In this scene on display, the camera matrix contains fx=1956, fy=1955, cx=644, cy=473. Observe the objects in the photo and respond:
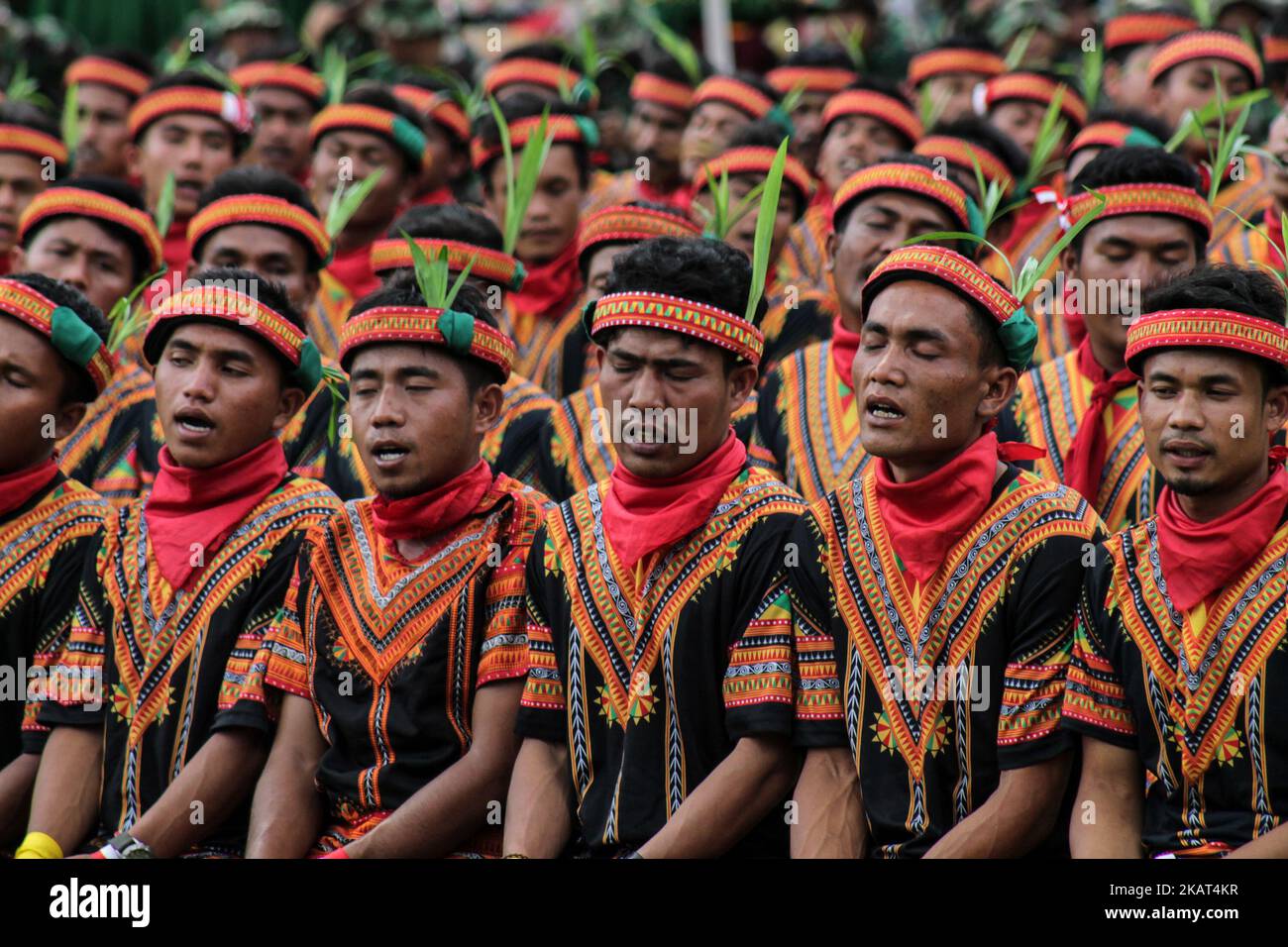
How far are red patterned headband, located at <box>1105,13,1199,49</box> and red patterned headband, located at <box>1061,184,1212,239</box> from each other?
375 cm

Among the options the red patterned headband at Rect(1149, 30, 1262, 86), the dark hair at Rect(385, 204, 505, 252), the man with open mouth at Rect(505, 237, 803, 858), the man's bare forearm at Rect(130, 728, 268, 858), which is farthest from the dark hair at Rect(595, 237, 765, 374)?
the red patterned headband at Rect(1149, 30, 1262, 86)

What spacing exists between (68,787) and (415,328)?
1.54 m

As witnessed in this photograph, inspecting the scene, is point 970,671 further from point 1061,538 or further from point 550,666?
point 550,666

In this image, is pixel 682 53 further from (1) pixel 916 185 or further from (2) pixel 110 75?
(1) pixel 916 185

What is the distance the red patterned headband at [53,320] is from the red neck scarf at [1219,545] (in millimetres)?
3053

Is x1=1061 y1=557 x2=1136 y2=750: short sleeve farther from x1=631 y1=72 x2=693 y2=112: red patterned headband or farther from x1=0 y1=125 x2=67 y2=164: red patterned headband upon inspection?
x1=631 y1=72 x2=693 y2=112: red patterned headband

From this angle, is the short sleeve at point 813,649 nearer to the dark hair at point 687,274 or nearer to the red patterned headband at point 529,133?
the dark hair at point 687,274

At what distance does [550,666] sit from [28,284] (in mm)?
1997

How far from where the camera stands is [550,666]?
480 cm

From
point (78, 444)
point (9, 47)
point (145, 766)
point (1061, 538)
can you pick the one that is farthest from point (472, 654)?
point (9, 47)

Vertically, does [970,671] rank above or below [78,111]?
below

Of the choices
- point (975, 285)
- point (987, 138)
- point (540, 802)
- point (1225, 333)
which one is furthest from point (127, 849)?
point (987, 138)

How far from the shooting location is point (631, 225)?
6.80 meters

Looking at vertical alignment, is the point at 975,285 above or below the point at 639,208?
below
